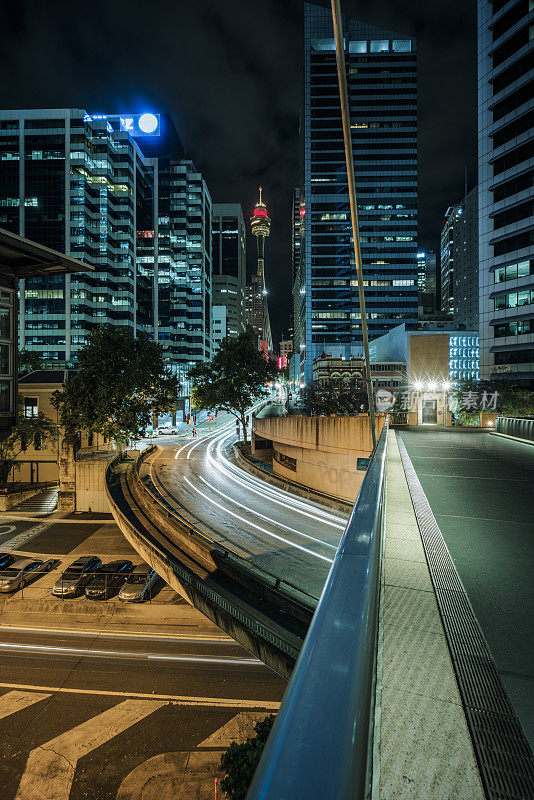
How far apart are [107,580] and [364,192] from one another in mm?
118602

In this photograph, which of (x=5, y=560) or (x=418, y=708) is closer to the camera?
(x=418, y=708)

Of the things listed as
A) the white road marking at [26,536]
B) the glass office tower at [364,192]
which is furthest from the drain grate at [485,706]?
the glass office tower at [364,192]

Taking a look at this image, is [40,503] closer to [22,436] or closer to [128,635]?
[22,436]

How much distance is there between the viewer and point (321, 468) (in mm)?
25203

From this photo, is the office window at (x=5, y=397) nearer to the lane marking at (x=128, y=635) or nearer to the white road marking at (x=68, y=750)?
the lane marking at (x=128, y=635)

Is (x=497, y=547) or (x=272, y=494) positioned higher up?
(x=497, y=547)

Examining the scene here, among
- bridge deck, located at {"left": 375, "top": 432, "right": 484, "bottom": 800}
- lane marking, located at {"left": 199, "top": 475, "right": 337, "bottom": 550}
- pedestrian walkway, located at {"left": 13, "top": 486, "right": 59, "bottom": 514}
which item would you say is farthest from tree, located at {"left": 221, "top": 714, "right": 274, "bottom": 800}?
pedestrian walkway, located at {"left": 13, "top": 486, "right": 59, "bottom": 514}

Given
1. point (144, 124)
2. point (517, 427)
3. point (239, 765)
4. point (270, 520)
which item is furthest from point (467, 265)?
point (239, 765)

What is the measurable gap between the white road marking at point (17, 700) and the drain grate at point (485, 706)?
51.4 ft

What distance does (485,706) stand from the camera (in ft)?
5.60

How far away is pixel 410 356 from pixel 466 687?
62.3m

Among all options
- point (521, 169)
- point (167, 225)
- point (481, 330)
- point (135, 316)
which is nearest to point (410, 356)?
point (481, 330)

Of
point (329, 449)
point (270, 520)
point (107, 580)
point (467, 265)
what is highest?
point (467, 265)

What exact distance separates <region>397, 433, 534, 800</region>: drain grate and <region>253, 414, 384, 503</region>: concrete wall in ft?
57.6
